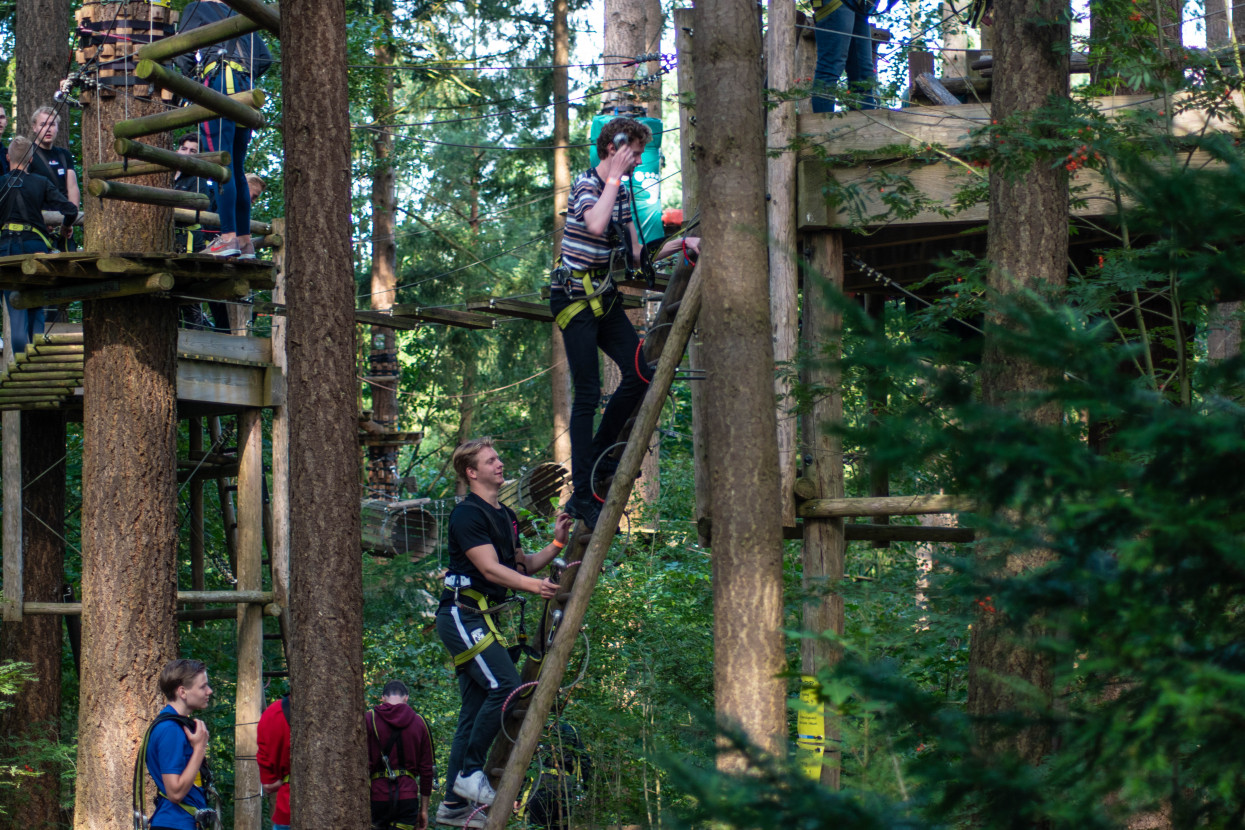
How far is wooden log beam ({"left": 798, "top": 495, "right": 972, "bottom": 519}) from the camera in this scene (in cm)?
662

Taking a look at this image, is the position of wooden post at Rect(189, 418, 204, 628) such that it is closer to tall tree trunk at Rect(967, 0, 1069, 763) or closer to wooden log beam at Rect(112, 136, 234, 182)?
wooden log beam at Rect(112, 136, 234, 182)

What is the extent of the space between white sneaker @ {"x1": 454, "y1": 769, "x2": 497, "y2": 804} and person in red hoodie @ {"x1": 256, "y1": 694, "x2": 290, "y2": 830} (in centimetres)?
146

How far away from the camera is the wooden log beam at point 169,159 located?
271 inches

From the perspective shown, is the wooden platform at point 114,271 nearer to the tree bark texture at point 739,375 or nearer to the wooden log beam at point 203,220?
the wooden log beam at point 203,220

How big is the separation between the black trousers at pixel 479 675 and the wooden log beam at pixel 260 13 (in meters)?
3.47

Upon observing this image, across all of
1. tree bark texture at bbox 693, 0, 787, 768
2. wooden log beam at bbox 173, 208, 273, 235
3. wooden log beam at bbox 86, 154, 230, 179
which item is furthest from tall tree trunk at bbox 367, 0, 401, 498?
tree bark texture at bbox 693, 0, 787, 768

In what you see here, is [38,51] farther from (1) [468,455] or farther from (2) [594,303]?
(1) [468,455]

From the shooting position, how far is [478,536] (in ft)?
19.8

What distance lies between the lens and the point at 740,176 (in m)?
5.38

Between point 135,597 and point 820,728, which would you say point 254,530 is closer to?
point 135,597

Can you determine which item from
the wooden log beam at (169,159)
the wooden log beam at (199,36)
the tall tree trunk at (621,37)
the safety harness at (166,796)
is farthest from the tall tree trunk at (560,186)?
the safety harness at (166,796)

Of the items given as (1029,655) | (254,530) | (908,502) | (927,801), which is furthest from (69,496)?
(927,801)

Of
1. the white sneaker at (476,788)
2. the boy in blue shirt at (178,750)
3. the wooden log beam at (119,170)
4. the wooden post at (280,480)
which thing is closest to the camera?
the white sneaker at (476,788)

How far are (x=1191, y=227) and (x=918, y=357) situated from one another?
21.1 inches
